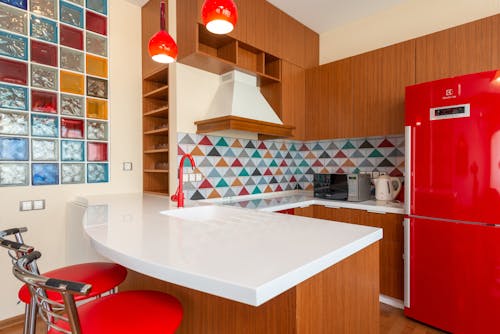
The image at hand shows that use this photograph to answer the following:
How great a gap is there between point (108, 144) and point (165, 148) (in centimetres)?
52

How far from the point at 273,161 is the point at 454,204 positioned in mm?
1810

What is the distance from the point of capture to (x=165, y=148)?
104 inches

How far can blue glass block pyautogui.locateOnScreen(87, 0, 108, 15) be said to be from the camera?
8.09 ft

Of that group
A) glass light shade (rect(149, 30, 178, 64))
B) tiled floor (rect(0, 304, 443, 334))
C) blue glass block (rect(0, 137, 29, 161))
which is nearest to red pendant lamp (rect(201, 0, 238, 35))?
glass light shade (rect(149, 30, 178, 64))

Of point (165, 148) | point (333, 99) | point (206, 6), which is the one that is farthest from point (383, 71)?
point (165, 148)

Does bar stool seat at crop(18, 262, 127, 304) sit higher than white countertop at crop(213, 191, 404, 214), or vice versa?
white countertop at crop(213, 191, 404, 214)

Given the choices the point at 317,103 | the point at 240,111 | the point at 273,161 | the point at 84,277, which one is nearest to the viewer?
the point at 84,277

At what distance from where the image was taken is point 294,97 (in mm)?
3104

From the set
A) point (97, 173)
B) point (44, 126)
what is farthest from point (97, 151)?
point (44, 126)

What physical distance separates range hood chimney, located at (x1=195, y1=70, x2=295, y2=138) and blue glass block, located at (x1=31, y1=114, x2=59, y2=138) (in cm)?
114

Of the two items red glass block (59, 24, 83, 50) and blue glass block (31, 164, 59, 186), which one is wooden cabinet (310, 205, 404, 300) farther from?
red glass block (59, 24, 83, 50)

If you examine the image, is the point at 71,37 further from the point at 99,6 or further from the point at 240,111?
the point at 240,111

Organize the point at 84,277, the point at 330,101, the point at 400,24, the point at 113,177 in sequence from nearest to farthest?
1. the point at 84,277
2. the point at 113,177
3. the point at 400,24
4. the point at 330,101

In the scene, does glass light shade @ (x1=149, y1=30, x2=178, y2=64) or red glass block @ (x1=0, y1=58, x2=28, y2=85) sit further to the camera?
red glass block @ (x1=0, y1=58, x2=28, y2=85)
